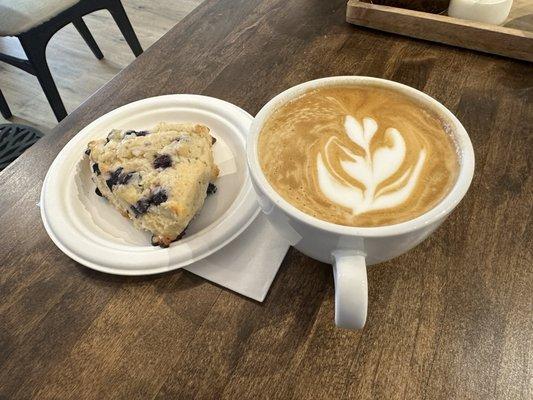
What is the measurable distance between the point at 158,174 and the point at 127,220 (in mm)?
92

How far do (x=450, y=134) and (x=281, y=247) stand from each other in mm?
263

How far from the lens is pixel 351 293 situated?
A: 0.38 metres

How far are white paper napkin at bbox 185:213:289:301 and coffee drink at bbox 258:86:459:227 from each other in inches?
4.8

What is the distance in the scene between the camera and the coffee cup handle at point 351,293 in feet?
1.26

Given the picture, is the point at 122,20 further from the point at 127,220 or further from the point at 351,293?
the point at 351,293

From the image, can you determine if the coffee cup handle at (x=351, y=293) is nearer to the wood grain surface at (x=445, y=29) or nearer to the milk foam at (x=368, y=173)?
the milk foam at (x=368, y=173)

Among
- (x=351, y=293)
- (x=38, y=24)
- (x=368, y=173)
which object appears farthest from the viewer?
(x=38, y=24)

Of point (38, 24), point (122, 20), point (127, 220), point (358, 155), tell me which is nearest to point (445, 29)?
point (358, 155)

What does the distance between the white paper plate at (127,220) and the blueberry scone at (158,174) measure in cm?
2

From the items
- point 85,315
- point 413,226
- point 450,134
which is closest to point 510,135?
point 450,134

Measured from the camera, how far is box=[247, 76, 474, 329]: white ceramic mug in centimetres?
39

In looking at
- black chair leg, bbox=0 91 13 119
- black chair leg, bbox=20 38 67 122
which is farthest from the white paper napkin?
black chair leg, bbox=0 91 13 119

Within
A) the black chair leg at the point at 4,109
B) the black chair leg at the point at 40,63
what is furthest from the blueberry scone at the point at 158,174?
the black chair leg at the point at 4,109

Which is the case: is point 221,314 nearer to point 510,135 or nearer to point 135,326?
point 135,326
